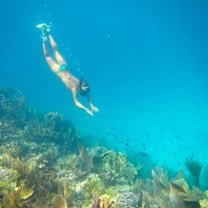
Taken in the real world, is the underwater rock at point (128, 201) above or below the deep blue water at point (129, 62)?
below

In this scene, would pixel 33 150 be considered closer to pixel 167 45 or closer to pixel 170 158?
pixel 170 158

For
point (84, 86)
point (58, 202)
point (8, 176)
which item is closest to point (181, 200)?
point (58, 202)

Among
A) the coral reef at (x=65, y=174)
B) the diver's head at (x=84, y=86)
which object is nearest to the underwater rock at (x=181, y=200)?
the coral reef at (x=65, y=174)

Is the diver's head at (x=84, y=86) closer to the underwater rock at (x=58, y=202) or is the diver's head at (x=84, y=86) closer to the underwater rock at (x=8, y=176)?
→ the underwater rock at (x=8, y=176)

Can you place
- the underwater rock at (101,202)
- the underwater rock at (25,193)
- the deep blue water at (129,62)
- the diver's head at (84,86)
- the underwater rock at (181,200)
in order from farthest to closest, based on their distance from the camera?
Result: the deep blue water at (129,62), the diver's head at (84,86), the underwater rock at (25,193), the underwater rock at (181,200), the underwater rock at (101,202)

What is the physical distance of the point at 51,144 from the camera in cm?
1439

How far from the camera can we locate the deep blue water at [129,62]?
Result: 53875mm

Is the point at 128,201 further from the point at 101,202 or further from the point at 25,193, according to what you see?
the point at 25,193

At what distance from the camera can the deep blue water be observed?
53.9 m

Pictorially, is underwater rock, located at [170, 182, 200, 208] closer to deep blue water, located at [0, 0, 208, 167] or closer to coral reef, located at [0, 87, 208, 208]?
coral reef, located at [0, 87, 208, 208]

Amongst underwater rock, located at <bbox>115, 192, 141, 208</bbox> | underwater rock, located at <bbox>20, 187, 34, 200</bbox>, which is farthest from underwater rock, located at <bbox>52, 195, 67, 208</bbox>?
underwater rock, located at <bbox>115, 192, 141, 208</bbox>

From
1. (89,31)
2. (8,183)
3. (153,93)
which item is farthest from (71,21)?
(8,183)

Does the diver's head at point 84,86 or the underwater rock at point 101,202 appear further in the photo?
the diver's head at point 84,86

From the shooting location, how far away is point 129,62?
4769 inches
